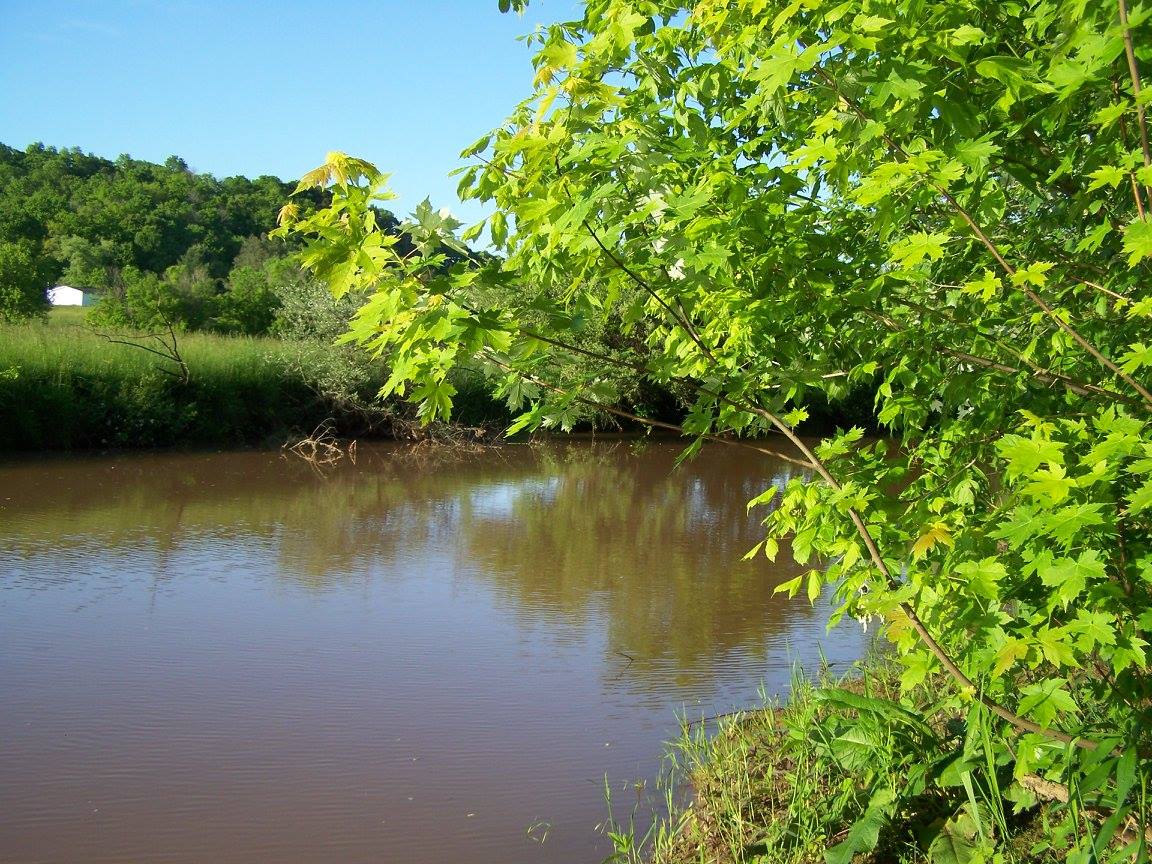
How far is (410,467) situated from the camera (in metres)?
15.5

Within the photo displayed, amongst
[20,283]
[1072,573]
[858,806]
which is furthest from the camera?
[20,283]

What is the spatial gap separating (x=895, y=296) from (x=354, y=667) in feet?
13.0

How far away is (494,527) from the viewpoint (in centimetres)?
1045

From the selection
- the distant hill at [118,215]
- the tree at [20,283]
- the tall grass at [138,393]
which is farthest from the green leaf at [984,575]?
the distant hill at [118,215]

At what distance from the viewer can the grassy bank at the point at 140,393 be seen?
1427 cm

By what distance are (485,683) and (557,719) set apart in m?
0.68

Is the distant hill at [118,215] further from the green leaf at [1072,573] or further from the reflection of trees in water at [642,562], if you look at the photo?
the green leaf at [1072,573]

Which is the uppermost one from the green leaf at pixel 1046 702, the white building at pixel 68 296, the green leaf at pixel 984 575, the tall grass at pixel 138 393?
Answer: the white building at pixel 68 296

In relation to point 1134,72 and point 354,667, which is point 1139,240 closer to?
point 1134,72

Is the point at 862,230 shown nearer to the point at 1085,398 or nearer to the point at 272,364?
the point at 1085,398

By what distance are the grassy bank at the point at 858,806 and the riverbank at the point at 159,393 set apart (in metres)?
13.2

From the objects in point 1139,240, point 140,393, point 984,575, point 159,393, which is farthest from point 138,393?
point 1139,240

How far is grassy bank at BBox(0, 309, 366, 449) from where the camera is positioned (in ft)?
46.8

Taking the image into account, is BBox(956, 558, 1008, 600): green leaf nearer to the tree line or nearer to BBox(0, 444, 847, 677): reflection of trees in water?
BBox(0, 444, 847, 677): reflection of trees in water
